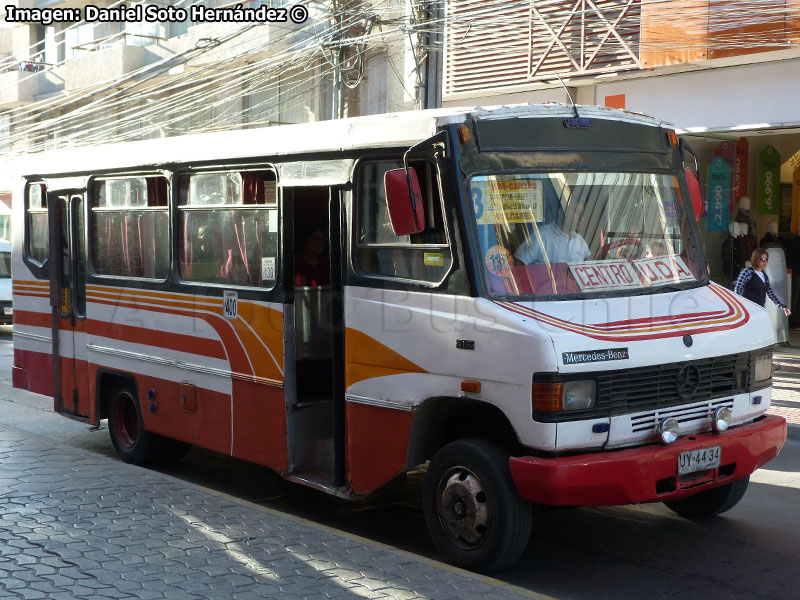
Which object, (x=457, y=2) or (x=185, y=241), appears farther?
(x=457, y=2)

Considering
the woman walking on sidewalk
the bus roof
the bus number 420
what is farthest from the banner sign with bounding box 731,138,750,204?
the bus number 420

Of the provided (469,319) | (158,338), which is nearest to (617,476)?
(469,319)

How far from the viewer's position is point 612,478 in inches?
210

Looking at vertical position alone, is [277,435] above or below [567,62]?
below

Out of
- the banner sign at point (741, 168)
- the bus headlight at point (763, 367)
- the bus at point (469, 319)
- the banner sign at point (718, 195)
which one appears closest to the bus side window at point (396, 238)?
the bus at point (469, 319)

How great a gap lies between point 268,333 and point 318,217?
33.2 inches

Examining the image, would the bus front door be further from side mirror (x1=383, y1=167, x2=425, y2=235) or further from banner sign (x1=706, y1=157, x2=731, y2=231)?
banner sign (x1=706, y1=157, x2=731, y2=231)

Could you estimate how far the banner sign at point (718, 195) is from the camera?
15727 mm

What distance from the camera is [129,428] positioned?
8.97m

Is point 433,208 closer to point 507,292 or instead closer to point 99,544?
point 507,292

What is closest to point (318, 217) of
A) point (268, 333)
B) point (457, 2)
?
point (268, 333)

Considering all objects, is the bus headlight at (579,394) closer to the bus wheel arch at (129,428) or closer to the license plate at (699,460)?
the license plate at (699,460)

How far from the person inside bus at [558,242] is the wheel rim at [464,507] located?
1222 mm

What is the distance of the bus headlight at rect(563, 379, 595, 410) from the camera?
530cm
